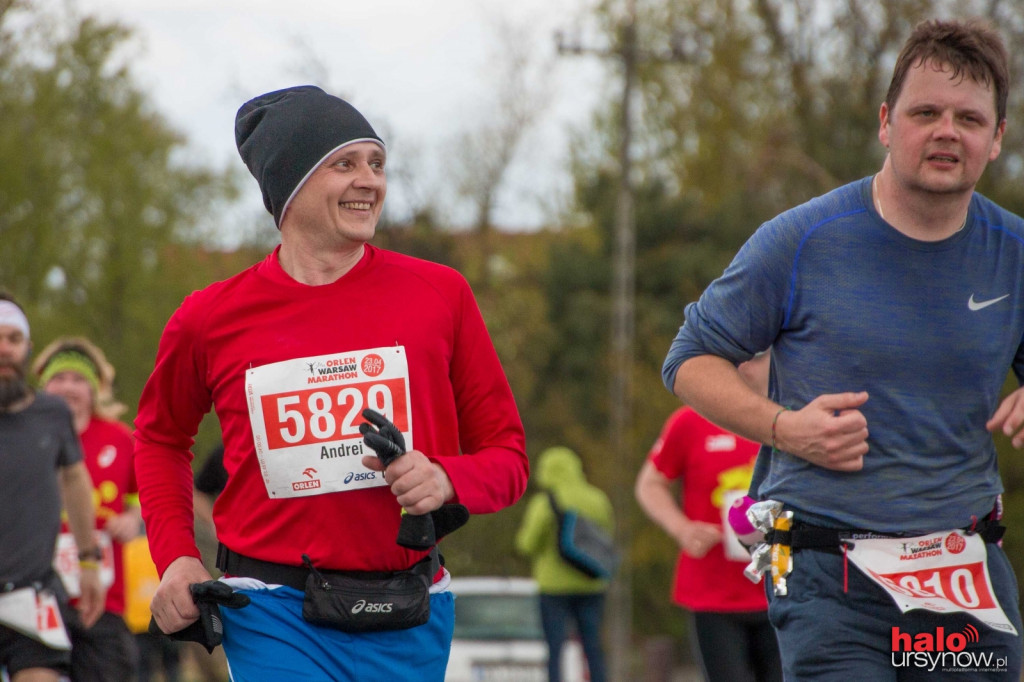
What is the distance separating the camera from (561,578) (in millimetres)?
11930

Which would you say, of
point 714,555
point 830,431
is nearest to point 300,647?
point 830,431

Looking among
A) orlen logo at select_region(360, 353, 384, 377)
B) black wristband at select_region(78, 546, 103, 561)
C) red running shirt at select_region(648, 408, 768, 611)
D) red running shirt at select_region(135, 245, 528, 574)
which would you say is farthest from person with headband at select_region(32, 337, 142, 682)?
orlen logo at select_region(360, 353, 384, 377)

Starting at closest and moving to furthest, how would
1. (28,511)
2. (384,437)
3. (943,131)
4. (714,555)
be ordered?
(384,437)
(943,131)
(28,511)
(714,555)

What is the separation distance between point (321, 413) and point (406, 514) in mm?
413

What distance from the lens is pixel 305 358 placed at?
382 centimetres

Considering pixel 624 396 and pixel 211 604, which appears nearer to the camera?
pixel 211 604

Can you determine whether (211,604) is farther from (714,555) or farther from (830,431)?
(714,555)

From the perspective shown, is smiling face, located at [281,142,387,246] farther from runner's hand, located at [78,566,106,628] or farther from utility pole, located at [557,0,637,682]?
utility pole, located at [557,0,637,682]

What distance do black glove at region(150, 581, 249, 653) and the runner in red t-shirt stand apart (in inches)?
141

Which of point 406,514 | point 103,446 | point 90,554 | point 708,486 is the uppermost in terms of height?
point 406,514

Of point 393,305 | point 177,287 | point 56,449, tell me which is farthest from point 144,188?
point 393,305

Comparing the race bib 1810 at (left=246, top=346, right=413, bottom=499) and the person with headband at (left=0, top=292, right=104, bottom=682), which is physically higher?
the race bib 1810 at (left=246, top=346, right=413, bottom=499)

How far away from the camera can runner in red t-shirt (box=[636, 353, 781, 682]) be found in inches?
277

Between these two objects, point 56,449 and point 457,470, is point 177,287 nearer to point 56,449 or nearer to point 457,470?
point 56,449
